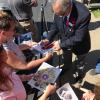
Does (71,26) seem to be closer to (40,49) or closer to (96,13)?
(40,49)

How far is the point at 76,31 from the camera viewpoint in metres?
5.63

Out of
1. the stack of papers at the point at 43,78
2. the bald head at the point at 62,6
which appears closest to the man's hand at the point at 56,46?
the bald head at the point at 62,6

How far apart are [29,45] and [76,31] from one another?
83 cm

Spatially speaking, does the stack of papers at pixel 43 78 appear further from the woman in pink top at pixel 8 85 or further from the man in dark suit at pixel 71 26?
the man in dark suit at pixel 71 26

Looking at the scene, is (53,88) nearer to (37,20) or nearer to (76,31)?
A: (76,31)

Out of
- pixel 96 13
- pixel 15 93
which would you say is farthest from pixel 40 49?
pixel 96 13

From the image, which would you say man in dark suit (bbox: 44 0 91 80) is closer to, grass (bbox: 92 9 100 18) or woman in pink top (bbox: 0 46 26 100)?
woman in pink top (bbox: 0 46 26 100)

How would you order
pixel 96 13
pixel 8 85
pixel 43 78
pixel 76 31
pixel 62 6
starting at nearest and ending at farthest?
pixel 8 85 < pixel 43 78 < pixel 62 6 < pixel 76 31 < pixel 96 13

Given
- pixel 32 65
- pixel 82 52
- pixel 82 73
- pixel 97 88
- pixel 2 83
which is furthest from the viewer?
pixel 82 73

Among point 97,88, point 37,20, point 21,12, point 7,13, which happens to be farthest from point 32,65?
point 37,20

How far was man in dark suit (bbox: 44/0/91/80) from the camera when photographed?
537cm

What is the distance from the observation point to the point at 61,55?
267 inches

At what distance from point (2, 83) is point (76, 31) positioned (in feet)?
7.30

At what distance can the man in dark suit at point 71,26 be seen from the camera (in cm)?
537
